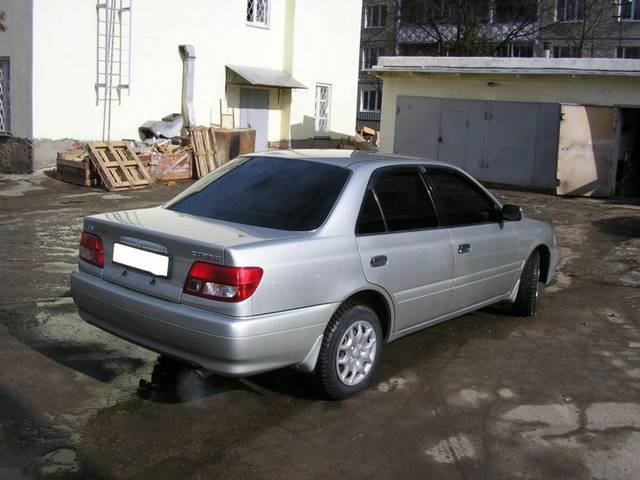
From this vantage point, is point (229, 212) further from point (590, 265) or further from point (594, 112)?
point (594, 112)

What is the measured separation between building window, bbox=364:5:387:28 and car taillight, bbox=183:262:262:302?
48.6 m

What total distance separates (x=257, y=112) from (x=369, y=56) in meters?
31.5

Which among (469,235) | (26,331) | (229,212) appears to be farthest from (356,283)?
(26,331)

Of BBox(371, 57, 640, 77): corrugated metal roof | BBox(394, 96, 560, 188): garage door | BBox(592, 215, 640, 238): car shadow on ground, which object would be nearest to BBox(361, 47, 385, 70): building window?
BBox(371, 57, 640, 77): corrugated metal roof

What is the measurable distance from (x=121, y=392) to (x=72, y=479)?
1101 mm

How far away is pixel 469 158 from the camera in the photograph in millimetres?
18781

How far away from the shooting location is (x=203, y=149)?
659 inches

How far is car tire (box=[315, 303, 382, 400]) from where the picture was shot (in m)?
4.30

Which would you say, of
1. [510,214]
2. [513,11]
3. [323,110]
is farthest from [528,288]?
[513,11]

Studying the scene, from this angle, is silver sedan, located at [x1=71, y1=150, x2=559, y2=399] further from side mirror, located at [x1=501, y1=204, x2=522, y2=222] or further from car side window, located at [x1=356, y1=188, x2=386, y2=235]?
side mirror, located at [x1=501, y1=204, x2=522, y2=222]

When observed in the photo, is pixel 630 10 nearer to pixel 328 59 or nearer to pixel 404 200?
pixel 328 59

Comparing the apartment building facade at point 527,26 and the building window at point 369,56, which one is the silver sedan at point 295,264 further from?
the building window at point 369,56

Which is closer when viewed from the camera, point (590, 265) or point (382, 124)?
point (590, 265)

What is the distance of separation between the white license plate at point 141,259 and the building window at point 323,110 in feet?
63.6
